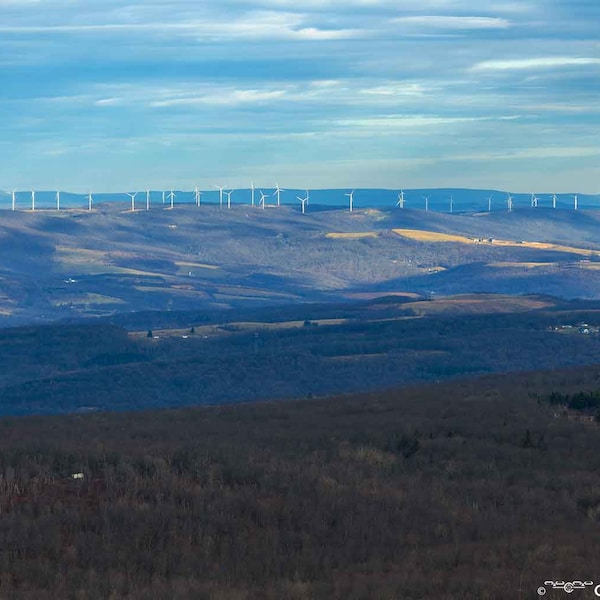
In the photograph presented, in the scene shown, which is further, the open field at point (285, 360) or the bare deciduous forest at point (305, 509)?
the open field at point (285, 360)

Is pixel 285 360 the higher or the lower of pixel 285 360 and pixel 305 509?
the lower

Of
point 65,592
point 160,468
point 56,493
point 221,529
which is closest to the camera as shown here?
point 65,592

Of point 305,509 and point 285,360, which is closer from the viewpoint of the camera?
point 305,509

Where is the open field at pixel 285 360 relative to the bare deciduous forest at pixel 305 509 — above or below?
below

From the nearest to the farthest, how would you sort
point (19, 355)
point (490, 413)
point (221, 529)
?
point (221, 529) < point (490, 413) < point (19, 355)

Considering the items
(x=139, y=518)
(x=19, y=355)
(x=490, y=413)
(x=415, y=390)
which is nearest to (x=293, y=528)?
(x=139, y=518)

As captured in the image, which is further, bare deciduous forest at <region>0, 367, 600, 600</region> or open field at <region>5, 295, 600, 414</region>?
open field at <region>5, 295, 600, 414</region>

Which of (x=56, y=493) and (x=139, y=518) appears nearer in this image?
(x=139, y=518)

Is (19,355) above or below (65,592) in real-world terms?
below

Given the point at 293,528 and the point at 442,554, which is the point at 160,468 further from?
the point at 442,554

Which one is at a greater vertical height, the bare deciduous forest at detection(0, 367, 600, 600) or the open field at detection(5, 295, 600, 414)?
the bare deciduous forest at detection(0, 367, 600, 600)
